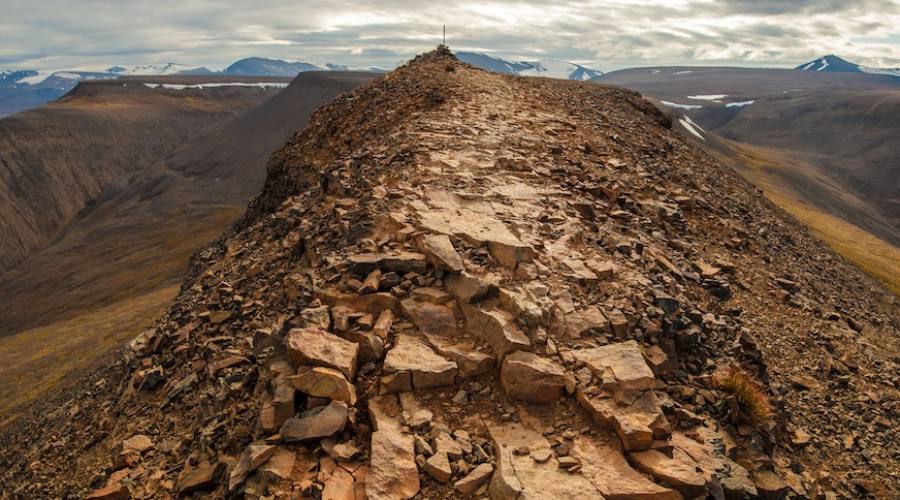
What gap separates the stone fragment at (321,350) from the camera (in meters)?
9.84

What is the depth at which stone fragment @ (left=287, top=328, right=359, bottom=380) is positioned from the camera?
388 inches

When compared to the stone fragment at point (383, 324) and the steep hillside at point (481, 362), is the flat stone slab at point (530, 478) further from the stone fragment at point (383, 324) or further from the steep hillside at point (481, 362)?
the stone fragment at point (383, 324)

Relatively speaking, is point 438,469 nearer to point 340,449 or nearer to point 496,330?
point 340,449

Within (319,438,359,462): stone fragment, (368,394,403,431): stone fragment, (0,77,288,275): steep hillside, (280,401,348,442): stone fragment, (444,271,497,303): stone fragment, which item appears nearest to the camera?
(319,438,359,462): stone fragment

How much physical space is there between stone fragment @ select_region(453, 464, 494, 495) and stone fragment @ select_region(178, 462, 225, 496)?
4.04 m

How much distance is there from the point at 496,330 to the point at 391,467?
3.39 metres

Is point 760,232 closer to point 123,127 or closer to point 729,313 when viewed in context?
point 729,313

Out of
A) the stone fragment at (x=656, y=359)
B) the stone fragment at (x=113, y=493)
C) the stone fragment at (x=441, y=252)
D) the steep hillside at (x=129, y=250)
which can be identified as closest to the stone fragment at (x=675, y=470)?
the stone fragment at (x=656, y=359)

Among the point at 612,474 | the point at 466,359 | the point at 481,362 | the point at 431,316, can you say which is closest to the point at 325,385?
the point at 466,359

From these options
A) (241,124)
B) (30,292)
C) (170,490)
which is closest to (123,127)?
(241,124)

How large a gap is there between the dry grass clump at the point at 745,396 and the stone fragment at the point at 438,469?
581cm

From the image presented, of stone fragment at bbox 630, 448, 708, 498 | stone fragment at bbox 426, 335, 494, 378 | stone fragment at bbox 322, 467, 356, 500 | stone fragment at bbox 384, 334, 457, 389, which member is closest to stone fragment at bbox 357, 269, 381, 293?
stone fragment at bbox 384, 334, 457, 389

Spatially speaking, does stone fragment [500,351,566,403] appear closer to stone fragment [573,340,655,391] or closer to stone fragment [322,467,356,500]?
stone fragment [573,340,655,391]

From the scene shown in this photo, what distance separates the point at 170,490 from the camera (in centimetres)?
959
